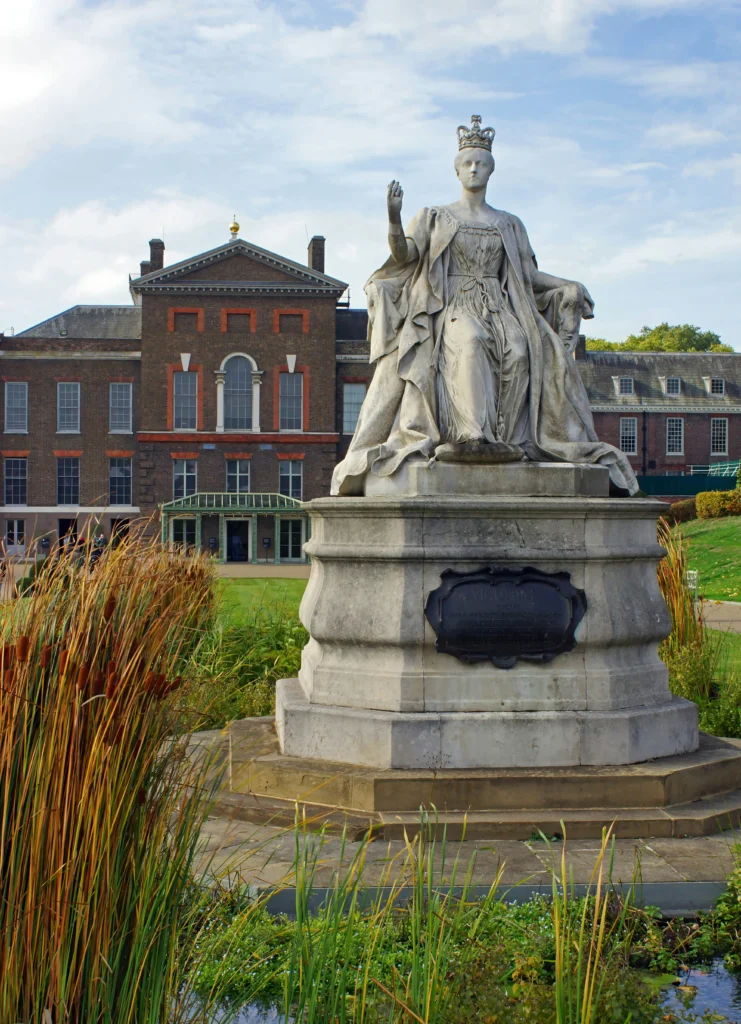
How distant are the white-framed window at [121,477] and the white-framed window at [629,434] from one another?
87.9 feet

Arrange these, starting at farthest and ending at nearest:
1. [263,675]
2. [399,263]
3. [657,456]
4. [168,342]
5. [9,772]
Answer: [657,456], [168,342], [263,675], [399,263], [9,772]

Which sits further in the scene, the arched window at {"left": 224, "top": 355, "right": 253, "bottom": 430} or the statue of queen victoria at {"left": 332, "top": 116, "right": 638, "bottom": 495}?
the arched window at {"left": 224, "top": 355, "right": 253, "bottom": 430}

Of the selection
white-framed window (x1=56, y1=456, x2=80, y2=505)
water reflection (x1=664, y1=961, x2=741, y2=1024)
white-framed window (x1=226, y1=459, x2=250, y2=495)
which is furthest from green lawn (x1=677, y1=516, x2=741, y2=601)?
white-framed window (x1=56, y1=456, x2=80, y2=505)

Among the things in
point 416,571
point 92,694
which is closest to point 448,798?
point 416,571

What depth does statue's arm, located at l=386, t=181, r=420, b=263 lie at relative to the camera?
605 centimetres

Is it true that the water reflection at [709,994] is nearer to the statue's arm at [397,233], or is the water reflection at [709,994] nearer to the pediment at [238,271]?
the statue's arm at [397,233]

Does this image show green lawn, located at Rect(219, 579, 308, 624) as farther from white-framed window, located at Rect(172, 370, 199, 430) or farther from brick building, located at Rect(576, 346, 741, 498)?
brick building, located at Rect(576, 346, 741, 498)

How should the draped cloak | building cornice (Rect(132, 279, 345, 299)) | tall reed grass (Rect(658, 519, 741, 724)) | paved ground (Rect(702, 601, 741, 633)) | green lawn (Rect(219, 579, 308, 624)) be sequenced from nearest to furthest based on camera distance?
1. the draped cloak
2. tall reed grass (Rect(658, 519, 741, 724))
3. green lawn (Rect(219, 579, 308, 624))
4. paved ground (Rect(702, 601, 741, 633))
5. building cornice (Rect(132, 279, 345, 299))

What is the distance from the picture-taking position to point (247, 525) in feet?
147

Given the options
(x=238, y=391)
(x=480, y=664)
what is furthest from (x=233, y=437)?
(x=480, y=664)

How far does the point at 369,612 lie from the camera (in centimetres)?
564

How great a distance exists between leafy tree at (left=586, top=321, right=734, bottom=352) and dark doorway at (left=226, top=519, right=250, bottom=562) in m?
38.2

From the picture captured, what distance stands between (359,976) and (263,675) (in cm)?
569

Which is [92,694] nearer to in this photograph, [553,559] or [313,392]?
[553,559]
